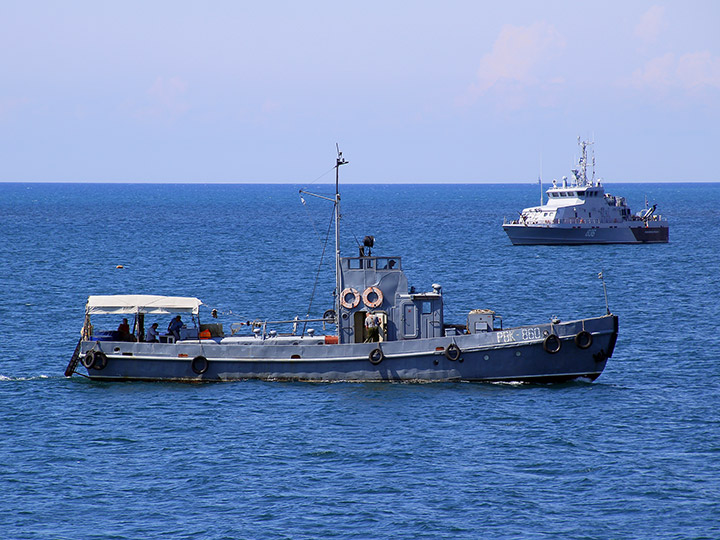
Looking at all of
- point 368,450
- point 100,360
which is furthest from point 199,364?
Answer: point 368,450

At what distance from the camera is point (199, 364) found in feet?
124

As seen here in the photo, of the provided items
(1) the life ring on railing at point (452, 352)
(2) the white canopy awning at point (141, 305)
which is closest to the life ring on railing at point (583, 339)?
(1) the life ring on railing at point (452, 352)

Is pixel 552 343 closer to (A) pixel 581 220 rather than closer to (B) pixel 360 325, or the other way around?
(B) pixel 360 325

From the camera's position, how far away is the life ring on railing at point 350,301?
37.2 m

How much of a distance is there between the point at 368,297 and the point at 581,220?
233 ft

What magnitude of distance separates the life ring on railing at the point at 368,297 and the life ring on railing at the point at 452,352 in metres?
3.19

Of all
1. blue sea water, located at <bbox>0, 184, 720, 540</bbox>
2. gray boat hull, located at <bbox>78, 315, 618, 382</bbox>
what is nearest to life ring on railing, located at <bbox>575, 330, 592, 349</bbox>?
gray boat hull, located at <bbox>78, 315, 618, 382</bbox>

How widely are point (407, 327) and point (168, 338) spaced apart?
9528mm

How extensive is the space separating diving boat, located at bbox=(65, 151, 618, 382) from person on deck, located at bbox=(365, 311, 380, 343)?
0.05 m

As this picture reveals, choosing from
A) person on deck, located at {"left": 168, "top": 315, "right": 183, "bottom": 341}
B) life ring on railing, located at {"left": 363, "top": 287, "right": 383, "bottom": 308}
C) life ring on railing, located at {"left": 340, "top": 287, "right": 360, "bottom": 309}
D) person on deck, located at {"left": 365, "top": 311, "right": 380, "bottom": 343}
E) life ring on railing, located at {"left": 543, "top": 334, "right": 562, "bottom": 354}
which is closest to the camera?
life ring on railing, located at {"left": 543, "top": 334, "right": 562, "bottom": 354}

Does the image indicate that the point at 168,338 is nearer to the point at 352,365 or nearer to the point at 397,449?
the point at 352,365

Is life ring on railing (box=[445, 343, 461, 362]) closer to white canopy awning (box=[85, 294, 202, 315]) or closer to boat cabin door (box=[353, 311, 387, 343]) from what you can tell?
boat cabin door (box=[353, 311, 387, 343])

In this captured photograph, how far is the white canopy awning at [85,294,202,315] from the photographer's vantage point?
38406 millimetres

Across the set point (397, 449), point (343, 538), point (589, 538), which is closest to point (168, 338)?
point (397, 449)
